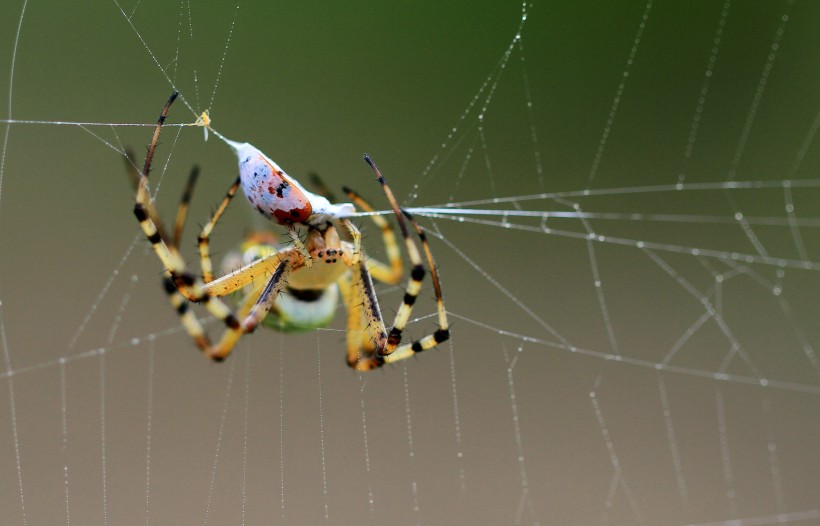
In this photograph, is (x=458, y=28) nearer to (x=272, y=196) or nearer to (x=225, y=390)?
(x=225, y=390)

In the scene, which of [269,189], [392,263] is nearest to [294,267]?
[269,189]

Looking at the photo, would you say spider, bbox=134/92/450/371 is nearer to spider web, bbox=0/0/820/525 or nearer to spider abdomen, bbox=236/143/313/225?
spider abdomen, bbox=236/143/313/225

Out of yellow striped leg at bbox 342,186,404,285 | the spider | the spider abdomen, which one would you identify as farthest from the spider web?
the spider abdomen

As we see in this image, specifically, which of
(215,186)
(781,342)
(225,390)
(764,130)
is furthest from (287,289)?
(764,130)

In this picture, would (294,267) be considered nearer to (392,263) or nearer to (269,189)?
(269,189)

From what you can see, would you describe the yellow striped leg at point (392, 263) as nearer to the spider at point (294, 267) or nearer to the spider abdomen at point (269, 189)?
the spider at point (294, 267)

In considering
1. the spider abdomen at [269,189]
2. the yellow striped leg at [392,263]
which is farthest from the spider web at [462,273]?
the spider abdomen at [269,189]

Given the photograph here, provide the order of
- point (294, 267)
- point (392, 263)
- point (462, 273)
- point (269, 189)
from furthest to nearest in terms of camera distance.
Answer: point (462, 273) → point (392, 263) → point (294, 267) → point (269, 189)
